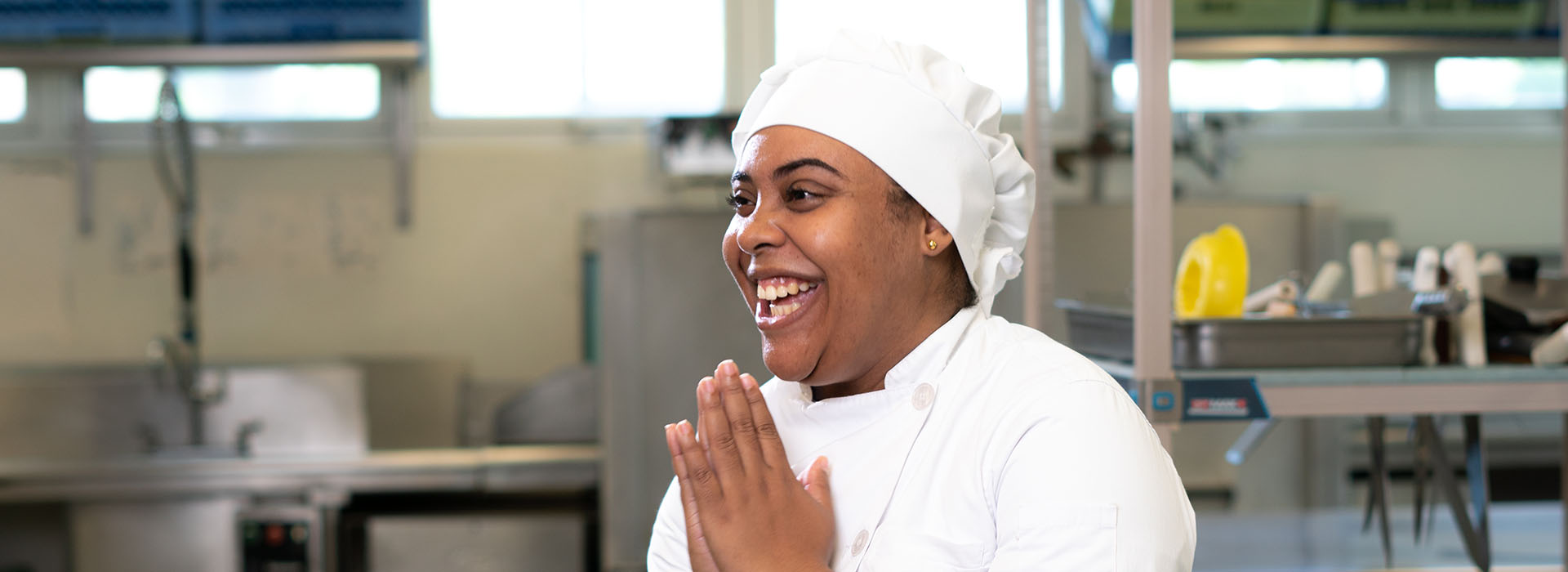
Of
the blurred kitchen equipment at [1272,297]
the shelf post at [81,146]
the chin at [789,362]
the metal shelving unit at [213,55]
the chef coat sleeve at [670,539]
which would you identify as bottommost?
the chef coat sleeve at [670,539]

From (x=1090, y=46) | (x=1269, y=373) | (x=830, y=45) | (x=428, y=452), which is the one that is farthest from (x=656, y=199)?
(x=830, y=45)

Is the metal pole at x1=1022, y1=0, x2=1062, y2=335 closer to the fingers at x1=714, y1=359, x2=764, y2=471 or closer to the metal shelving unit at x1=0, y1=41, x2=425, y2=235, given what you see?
the fingers at x1=714, y1=359, x2=764, y2=471

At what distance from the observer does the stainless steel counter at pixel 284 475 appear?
2947 mm

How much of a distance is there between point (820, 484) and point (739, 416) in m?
0.09

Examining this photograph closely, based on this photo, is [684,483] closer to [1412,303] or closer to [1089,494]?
[1089,494]

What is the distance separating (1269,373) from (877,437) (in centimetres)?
76

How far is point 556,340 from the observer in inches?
165

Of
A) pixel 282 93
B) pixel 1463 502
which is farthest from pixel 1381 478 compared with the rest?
pixel 282 93

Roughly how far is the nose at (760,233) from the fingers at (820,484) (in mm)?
185

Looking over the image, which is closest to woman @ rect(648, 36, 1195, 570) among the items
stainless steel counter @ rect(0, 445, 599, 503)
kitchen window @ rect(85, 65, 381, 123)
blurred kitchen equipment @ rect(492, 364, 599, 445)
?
stainless steel counter @ rect(0, 445, 599, 503)

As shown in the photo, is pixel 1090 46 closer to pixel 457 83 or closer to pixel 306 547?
pixel 457 83

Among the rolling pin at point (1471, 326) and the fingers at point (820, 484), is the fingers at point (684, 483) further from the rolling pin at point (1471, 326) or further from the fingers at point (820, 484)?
the rolling pin at point (1471, 326)

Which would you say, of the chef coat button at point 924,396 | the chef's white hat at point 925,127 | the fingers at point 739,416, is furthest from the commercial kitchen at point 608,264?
the fingers at point 739,416

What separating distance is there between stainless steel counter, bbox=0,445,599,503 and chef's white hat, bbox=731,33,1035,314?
2.20 m
